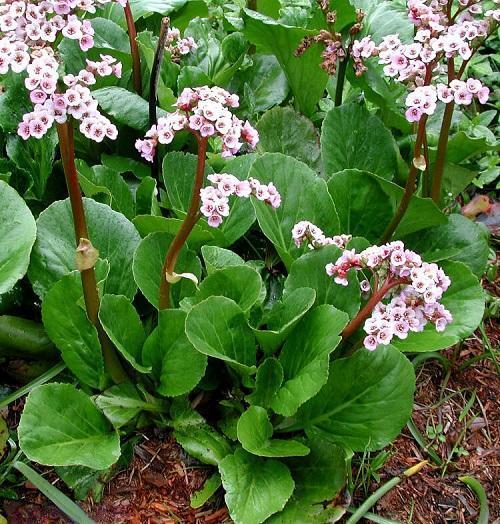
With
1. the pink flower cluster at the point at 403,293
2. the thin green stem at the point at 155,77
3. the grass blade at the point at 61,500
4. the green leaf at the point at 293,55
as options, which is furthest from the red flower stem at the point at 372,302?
the green leaf at the point at 293,55

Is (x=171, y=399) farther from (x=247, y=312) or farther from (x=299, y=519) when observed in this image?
(x=299, y=519)

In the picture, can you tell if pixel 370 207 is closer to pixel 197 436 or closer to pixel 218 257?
pixel 218 257

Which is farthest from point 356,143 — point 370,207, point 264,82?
point 264,82

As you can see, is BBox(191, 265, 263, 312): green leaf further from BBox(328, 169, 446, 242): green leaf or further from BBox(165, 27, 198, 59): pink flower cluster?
BBox(165, 27, 198, 59): pink flower cluster

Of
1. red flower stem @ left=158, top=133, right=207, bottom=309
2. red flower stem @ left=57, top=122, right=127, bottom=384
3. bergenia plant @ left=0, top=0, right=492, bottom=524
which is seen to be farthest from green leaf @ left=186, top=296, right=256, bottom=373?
red flower stem @ left=57, top=122, right=127, bottom=384

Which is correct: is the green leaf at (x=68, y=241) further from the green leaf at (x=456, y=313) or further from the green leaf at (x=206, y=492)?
the green leaf at (x=456, y=313)

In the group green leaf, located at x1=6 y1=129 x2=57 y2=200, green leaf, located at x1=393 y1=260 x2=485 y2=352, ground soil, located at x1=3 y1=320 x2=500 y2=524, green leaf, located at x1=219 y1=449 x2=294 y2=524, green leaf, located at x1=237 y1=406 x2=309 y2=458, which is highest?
green leaf, located at x1=6 y1=129 x2=57 y2=200

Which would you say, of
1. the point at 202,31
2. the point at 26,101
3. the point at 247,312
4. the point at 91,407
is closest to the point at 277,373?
the point at 247,312
